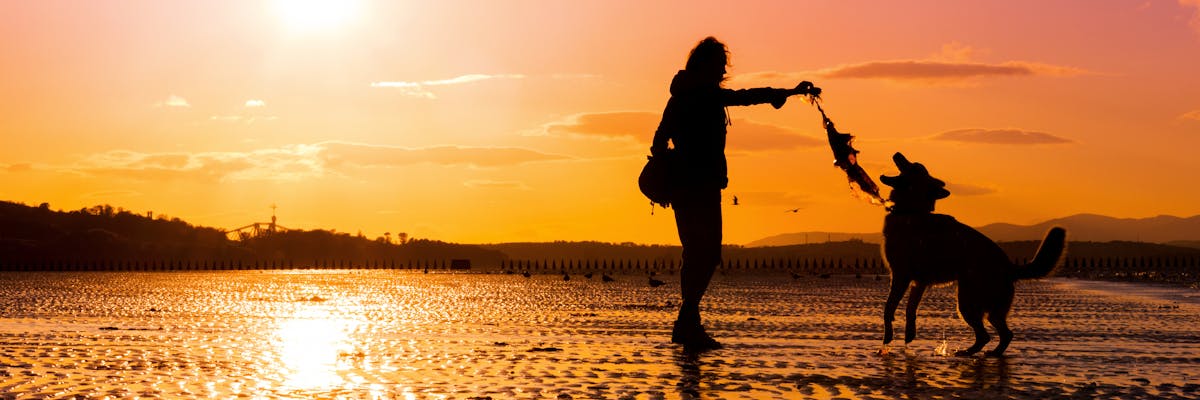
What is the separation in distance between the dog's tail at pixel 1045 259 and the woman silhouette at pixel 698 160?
2413 mm

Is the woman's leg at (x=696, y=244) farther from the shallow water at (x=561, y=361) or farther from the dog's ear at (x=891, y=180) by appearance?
the dog's ear at (x=891, y=180)

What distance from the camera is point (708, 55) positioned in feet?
37.6

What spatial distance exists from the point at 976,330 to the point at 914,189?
125 cm

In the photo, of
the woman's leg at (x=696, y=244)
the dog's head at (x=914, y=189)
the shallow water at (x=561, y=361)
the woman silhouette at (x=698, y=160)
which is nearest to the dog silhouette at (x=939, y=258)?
the dog's head at (x=914, y=189)

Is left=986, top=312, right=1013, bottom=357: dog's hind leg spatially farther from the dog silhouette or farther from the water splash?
the water splash

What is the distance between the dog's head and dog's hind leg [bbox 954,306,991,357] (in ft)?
2.81

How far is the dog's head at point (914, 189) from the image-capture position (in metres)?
11.1

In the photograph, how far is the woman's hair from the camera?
37.6ft

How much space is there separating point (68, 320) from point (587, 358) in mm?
8581

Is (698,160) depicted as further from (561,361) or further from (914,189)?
(561,361)

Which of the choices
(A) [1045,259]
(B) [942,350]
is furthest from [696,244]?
(A) [1045,259]

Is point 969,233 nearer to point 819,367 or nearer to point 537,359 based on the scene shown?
point 819,367

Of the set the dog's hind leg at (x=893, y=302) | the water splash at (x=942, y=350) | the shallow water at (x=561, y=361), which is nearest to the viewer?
the shallow water at (x=561, y=361)

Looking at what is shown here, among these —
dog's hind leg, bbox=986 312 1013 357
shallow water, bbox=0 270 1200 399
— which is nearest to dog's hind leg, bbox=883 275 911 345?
shallow water, bbox=0 270 1200 399
